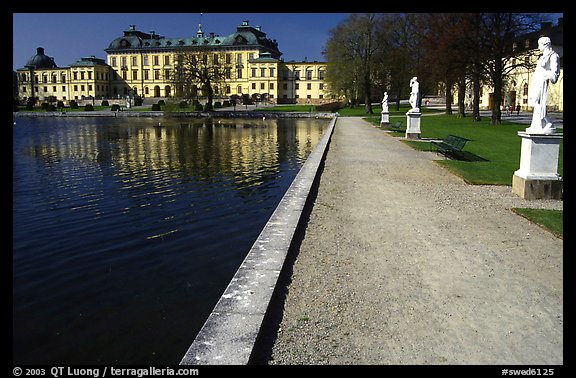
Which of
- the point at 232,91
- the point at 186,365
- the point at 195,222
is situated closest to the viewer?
the point at 186,365

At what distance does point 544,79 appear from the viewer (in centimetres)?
897

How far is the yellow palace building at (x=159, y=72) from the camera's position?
94.7m

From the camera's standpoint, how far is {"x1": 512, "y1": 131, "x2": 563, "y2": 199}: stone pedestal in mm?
8750

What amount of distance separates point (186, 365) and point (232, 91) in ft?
323

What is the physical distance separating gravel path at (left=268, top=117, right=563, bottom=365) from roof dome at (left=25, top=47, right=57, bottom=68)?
120161 millimetres

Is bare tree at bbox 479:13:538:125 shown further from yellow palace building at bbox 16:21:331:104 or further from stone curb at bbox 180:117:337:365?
yellow palace building at bbox 16:21:331:104

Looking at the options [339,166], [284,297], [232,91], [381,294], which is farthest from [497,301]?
[232,91]

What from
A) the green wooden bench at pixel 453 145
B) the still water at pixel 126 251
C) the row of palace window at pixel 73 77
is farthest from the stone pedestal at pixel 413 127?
the row of palace window at pixel 73 77

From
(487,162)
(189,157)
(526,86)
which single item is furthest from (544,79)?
(526,86)

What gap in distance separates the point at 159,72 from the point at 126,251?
10230 cm

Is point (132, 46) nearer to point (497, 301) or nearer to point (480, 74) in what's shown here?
point (480, 74)

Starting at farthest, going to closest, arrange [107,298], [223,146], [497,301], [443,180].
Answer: [223,146]
[443,180]
[107,298]
[497,301]

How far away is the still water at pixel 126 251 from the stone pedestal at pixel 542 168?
4.76m

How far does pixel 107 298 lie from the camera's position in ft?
17.0
